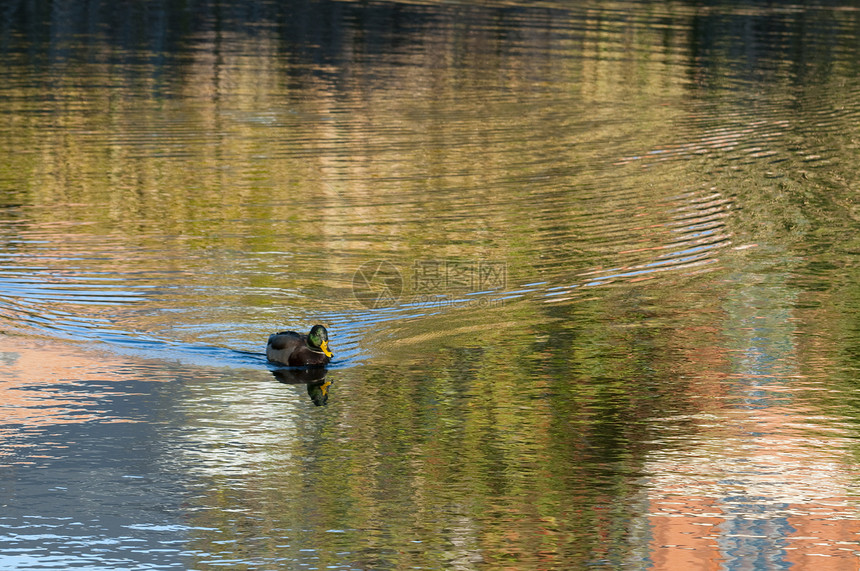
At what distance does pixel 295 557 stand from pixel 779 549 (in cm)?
289

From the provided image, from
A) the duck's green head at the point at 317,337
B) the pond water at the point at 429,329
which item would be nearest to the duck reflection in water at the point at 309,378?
the pond water at the point at 429,329

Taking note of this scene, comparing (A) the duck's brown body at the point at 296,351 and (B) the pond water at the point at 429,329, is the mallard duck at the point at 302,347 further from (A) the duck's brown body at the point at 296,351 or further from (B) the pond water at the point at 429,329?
(B) the pond water at the point at 429,329

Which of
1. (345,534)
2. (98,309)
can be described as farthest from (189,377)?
(345,534)

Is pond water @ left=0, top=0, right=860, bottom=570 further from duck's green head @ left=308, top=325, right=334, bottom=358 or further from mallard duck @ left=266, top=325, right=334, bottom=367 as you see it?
duck's green head @ left=308, top=325, right=334, bottom=358

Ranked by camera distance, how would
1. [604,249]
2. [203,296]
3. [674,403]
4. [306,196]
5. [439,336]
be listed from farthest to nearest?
[306,196] < [604,249] < [203,296] < [439,336] < [674,403]

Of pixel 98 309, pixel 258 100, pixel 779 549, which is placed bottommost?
pixel 779 549

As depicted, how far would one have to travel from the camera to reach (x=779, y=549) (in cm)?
834

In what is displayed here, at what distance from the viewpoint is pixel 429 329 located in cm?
1293

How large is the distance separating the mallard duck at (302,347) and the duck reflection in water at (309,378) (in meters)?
0.07

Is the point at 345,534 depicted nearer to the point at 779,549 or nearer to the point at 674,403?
the point at 779,549

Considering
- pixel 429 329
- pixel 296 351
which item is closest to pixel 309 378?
pixel 296 351

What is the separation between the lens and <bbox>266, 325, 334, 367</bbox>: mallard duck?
11.5 m

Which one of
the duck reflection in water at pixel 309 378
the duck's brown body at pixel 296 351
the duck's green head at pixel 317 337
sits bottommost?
the duck reflection in water at pixel 309 378

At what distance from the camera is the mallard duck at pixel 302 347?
453 inches
